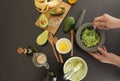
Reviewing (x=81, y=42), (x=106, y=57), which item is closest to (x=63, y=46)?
(x=81, y=42)

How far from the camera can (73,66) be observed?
1.04 m

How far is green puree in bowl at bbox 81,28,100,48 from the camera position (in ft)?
3.40

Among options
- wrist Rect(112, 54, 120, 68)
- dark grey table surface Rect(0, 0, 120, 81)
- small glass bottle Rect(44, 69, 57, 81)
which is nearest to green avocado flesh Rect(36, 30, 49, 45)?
dark grey table surface Rect(0, 0, 120, 81)

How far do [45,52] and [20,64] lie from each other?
0.13 m

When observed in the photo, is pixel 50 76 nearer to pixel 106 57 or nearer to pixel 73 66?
pixel 73 66

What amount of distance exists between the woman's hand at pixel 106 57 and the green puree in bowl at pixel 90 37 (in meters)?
0.04

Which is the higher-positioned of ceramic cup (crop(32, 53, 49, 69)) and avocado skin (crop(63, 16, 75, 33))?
avocado skin (crop(63, 16, 75, 33))

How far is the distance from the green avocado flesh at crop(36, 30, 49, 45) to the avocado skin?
0.09 meters

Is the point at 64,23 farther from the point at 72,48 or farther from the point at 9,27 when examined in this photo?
the point at 9,27

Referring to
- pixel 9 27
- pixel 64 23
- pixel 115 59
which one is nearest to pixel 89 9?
pixel 64 23

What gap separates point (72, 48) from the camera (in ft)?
3.52

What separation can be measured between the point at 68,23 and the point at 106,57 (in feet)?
0.79

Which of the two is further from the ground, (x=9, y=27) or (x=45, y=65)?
(x=9, y=27)

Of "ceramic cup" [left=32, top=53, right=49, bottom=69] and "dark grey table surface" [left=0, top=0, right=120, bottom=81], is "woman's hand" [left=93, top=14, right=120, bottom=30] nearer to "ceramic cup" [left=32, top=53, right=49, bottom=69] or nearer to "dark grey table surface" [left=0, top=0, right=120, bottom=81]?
"dark grey table surface" [left=0, top=0, right=120, bottom=81]
